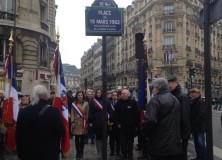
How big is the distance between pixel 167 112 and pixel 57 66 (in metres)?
4.01

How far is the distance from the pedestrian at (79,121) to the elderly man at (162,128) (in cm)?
473

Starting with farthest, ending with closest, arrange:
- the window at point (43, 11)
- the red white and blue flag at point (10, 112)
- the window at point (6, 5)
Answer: the window at point (43, 11), the window at point (6, 5), the red white and blue flag at point (10, 112)

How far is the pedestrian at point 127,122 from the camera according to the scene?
9.70m

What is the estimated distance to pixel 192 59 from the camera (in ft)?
230

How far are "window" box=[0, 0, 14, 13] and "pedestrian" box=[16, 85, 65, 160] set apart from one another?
76.9 feet

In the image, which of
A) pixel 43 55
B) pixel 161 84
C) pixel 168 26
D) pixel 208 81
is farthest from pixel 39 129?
pixel 168 26

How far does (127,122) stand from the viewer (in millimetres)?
9672

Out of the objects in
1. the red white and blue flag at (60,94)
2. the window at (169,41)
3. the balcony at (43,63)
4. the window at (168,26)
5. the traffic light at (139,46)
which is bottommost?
the red white and blue flag at (60,94)

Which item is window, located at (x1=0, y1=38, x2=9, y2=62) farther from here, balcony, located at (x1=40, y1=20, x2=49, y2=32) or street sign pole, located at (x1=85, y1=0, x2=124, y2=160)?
street sign pole, located at (x1=85, y1=0, x2=124, y2=160)

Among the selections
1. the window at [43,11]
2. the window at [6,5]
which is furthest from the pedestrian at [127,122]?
the window at [43,11]

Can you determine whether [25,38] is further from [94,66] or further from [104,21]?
[94,66]

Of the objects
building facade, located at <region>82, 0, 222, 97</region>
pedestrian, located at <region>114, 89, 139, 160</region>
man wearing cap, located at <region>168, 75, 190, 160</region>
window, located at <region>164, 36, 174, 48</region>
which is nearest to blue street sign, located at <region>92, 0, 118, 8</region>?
man wearing cap, located at <region>168, 75, 190, 160</region>

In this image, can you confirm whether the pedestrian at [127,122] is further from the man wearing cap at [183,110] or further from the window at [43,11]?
the window at [43,11]

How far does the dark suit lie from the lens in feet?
18.3
